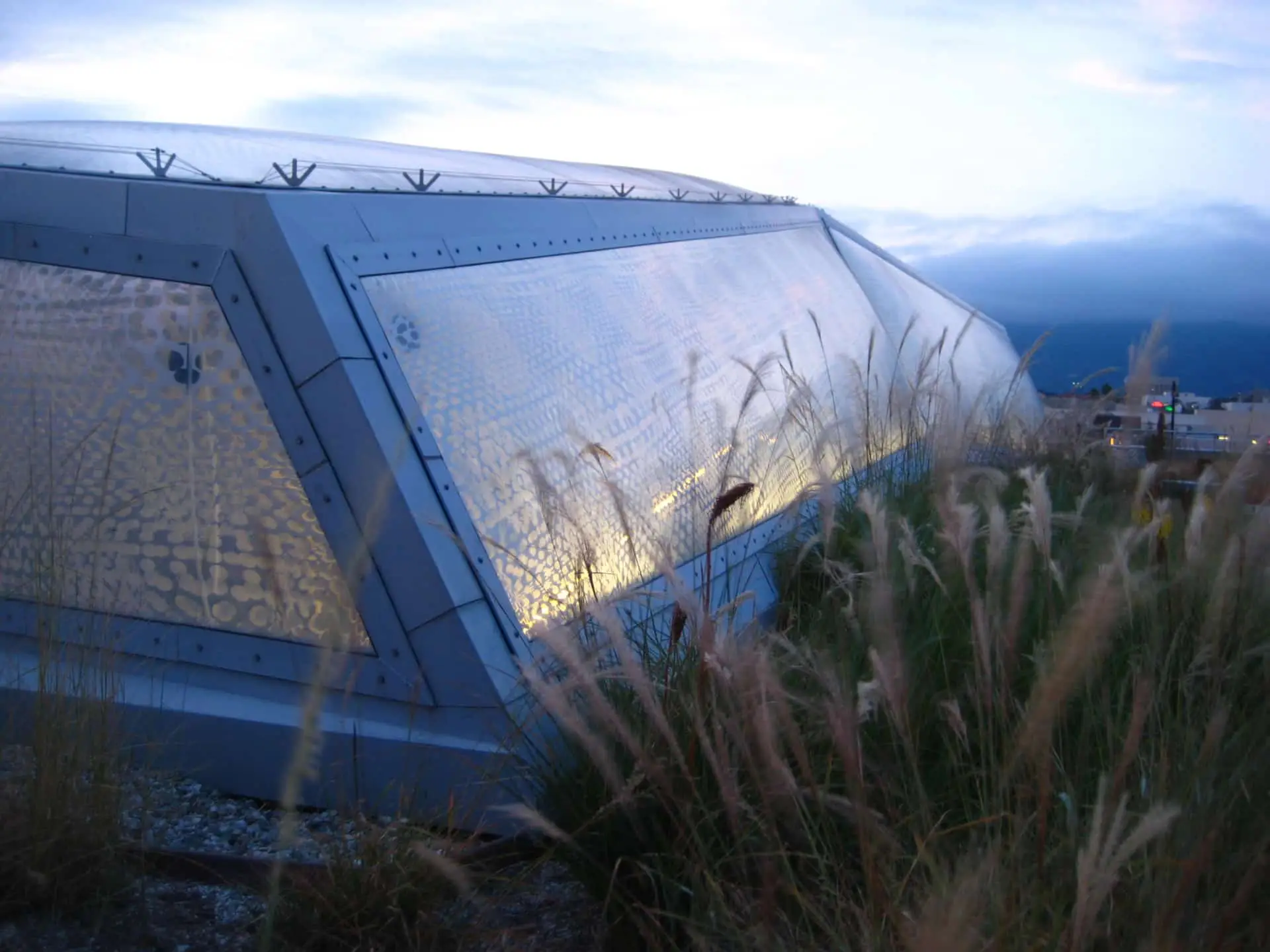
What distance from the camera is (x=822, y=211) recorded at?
9680 mm

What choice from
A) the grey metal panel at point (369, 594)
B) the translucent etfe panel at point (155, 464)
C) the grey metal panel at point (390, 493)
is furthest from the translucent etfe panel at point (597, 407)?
the translucent etfe panel at point (155, 464)

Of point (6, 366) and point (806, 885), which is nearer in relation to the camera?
point (806, 885)

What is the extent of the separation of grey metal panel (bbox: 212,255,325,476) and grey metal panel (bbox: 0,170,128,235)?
1.22ft

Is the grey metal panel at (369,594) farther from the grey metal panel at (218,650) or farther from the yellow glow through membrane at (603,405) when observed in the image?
the yellow glow through membrane at (603,405)

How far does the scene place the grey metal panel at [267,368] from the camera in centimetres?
286

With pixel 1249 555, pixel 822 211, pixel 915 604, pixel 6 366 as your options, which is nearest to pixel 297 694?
pixel 6 366

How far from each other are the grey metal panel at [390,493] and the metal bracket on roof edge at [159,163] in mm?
826

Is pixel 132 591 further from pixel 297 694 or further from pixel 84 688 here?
pixel 84 688

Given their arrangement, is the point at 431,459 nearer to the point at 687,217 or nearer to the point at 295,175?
the point at 295,175

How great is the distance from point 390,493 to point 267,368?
0.46 meters

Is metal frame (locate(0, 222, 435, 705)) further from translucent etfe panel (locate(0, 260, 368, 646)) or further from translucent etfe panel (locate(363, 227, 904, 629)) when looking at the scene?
translucent etfe panel (locate(363, 227, 904, 629))

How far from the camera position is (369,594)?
110 inches

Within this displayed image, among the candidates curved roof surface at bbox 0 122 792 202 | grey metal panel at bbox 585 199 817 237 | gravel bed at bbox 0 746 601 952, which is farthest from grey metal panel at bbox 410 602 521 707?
grey metal panel at bbox 585 199 817 237

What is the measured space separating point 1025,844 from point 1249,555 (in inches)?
44.9
